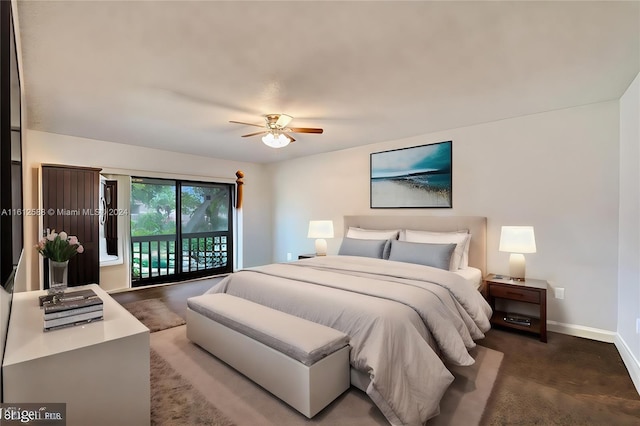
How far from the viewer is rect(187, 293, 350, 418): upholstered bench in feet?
5.93

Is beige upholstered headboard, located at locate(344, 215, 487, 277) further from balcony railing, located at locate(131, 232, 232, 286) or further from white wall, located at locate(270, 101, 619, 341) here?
balcony railing, located at locate(131, 232, 232, 286)

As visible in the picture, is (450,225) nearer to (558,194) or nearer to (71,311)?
(558,194)

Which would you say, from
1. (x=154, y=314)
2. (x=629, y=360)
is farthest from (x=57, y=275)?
(x=629, y=360)

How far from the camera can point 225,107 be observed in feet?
9.80

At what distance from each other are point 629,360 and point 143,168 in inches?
241

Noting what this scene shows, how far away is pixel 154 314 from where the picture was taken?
3.62 meters

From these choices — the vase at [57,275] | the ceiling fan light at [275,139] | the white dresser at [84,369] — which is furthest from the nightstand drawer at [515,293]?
the vase at [57,275]

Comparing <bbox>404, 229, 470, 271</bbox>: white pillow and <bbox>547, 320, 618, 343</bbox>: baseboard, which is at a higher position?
<bbox>404, 229, 470, 271</bbox>: white pillow

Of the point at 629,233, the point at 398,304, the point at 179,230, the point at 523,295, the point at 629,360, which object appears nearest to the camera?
the point at 398,304

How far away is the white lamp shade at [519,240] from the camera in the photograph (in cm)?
300

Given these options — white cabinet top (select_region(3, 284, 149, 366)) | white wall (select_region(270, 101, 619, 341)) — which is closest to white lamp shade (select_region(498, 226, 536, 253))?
white wall (select_region(270, 101, 619, 341))

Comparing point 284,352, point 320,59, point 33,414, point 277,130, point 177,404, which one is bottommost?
point 177,404

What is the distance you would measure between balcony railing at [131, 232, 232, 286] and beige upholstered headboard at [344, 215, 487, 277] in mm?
3078

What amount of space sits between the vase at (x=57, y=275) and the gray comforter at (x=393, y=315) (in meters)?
1.38
